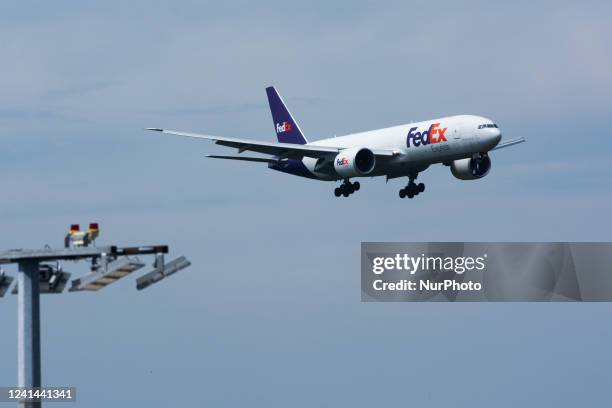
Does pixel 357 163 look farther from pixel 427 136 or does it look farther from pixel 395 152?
pixel 427 136

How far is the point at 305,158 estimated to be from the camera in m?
82.2

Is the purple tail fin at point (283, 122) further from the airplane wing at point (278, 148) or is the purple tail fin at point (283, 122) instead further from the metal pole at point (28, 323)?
the metal pole at point (28, 323)

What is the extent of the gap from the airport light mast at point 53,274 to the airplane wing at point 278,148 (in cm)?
3788

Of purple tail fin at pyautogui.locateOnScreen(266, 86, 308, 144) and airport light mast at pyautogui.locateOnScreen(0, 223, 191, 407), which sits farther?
purple tail fin at pyautogui.locateOnScreen(266, 86, 308, 144)

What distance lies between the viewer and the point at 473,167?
242 ft

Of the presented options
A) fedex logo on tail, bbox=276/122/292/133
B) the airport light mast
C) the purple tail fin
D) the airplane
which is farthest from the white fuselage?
the airport light mast

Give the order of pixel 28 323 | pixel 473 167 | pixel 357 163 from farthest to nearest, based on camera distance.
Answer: pixel 357 163
pixel 473 167
pixel 28 323

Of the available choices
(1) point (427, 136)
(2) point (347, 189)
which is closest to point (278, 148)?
(2) point (347, 189)

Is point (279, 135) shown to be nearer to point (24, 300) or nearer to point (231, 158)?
point (231, 158)

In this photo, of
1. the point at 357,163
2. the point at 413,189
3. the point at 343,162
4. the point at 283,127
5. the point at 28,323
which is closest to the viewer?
the point at 28,323

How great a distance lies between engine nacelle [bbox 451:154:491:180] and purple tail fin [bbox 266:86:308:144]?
1736 centimetres

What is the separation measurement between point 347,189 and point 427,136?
7461 mm

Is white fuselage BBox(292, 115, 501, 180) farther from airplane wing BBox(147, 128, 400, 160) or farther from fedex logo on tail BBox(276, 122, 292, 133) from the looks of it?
fedex logo on tail BBox(276, 122, 292, 133)

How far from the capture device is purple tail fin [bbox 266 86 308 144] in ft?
301
